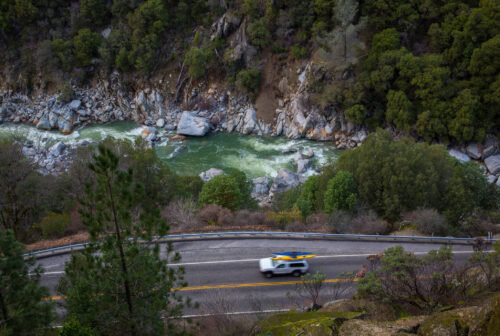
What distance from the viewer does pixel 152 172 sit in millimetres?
24438

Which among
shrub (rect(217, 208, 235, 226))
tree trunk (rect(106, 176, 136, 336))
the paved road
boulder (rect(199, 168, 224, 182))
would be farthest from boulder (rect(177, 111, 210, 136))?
tree trunk (rect(106, 176, 136, 336))

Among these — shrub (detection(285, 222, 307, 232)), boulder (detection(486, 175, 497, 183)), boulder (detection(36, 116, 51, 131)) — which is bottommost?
boulder (detection(486, 175, 497, 183))

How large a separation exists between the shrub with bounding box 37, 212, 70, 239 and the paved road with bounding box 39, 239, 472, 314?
299cm

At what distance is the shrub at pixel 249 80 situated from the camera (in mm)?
42094

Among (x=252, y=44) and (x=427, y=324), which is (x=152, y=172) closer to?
(x=427, y=324)

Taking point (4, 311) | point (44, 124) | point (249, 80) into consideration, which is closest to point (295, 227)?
point (4, 311)

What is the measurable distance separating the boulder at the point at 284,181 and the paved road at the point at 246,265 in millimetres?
13255

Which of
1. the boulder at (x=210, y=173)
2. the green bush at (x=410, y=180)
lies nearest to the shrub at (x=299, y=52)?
the boulder at (x=210, y=173)

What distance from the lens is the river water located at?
36.4 metres

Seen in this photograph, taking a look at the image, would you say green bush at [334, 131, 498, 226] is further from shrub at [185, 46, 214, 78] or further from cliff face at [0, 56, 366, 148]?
shrub at [185, 46, 214, 78]

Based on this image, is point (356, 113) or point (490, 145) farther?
point (356, 113)

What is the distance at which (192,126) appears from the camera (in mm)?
41562

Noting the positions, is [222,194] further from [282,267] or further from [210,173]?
[210,173]

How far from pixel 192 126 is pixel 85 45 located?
1843 centimetres
